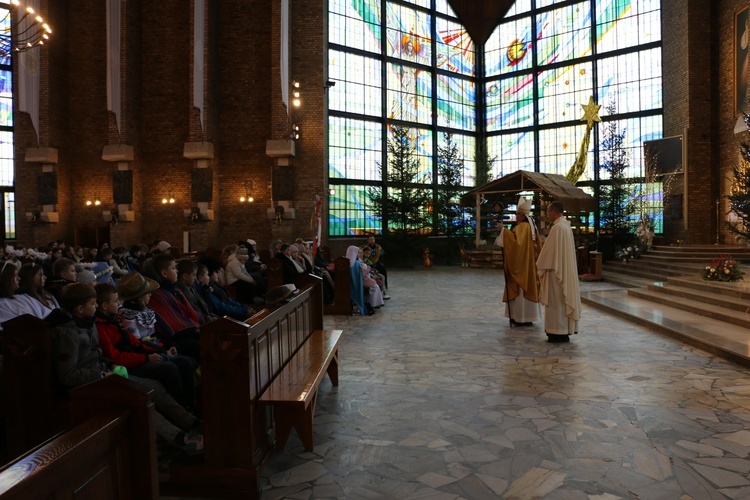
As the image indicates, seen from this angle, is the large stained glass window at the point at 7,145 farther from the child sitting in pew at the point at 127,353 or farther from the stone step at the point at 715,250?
the stone step at the point at 715,250

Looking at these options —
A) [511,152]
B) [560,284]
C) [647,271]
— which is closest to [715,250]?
[647,271]

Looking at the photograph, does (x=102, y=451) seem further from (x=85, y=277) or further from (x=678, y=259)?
(x=678, y=259)

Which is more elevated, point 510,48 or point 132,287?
point 510,48

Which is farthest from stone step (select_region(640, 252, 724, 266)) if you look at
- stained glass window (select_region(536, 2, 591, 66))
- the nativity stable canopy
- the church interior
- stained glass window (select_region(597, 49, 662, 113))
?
stained glass window (select_region(536, 2, 591, 66))

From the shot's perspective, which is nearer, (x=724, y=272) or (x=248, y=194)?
(x=724, y=272)

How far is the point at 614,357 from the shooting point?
6.32 m

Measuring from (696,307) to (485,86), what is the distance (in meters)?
19.6

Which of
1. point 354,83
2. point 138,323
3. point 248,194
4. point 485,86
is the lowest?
point 138,323

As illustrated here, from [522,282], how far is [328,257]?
7.24 metres

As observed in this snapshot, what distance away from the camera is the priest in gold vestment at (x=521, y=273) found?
8297 millimetres

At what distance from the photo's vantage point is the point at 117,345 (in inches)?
148

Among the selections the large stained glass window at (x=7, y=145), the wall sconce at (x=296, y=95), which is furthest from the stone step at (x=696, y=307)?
the large stained glass window at (x=7, y=145)

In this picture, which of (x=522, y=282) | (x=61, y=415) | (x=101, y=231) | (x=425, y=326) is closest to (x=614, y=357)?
(x=522, y=282)

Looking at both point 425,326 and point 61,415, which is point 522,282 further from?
point 61,415
